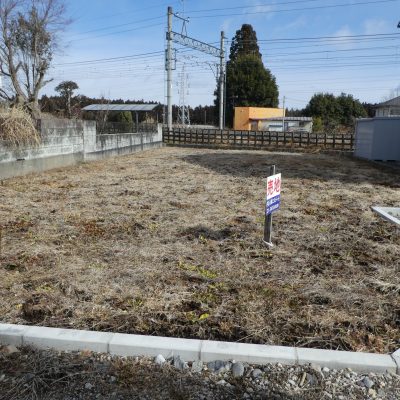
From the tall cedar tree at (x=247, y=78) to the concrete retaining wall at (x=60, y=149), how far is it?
27.1 meters

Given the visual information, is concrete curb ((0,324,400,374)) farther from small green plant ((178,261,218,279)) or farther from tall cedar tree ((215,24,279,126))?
tall cedar tree ((215,24,279,126))

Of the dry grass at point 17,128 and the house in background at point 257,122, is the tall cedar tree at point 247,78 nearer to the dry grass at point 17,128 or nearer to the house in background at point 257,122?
the house in background at point 257,122

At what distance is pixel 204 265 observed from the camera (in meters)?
3.59

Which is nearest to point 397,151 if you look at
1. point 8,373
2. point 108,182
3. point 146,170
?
point 146,170

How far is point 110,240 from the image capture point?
168 inches

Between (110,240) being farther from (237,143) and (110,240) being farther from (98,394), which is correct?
(237,143)

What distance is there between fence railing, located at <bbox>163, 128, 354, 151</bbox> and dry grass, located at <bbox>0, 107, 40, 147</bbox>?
32.1 ft

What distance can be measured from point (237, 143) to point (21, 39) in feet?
31.3

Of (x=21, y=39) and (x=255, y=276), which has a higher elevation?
(x=21, y=39)

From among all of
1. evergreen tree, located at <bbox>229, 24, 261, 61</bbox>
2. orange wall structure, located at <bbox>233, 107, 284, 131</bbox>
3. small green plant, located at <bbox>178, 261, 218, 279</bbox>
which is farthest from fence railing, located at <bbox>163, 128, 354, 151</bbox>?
evergreen tree, located at <bbox>229, 24, 261, 61</bbox>

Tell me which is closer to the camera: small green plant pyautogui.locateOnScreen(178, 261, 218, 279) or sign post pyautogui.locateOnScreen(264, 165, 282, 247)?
small green plant pyautogui.locateOnScreen(178, 261, 218, 279)

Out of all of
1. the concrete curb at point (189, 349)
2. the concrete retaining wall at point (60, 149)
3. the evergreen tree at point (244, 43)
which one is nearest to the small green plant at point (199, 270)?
the concrete curb at point (189, 349)

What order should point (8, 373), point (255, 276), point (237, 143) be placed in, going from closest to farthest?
point (8, 373) < point (255, 276) < point (237, 143)

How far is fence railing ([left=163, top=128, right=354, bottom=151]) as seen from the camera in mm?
16109
